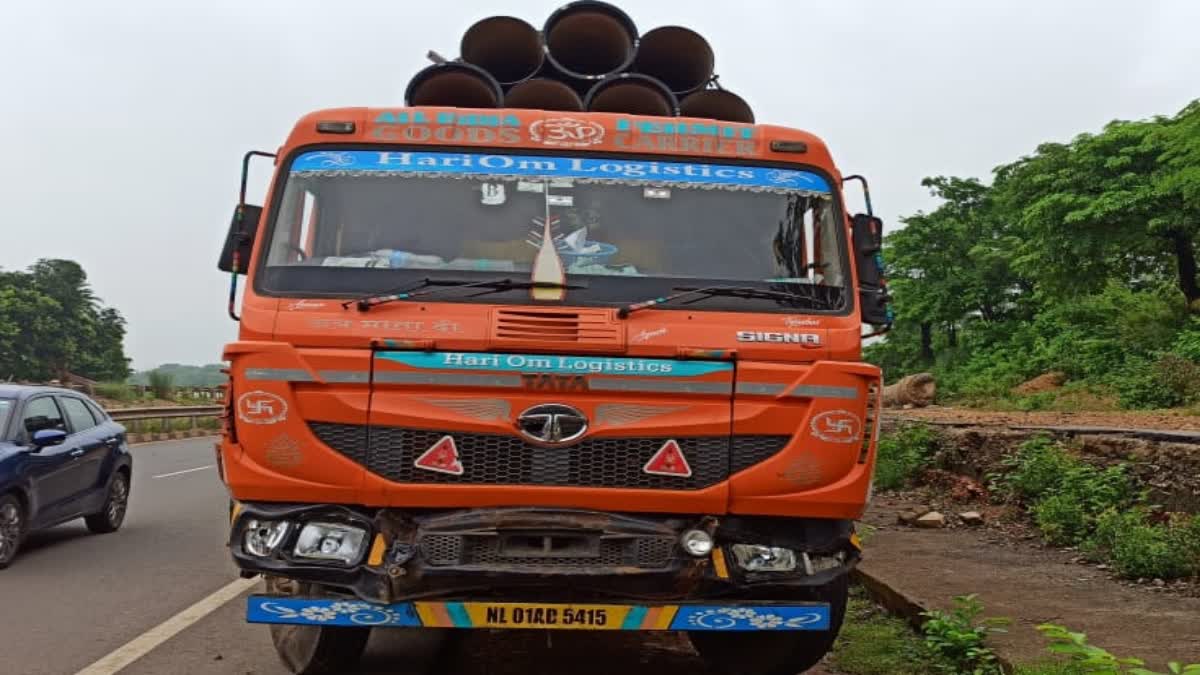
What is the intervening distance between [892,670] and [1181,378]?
18132mm

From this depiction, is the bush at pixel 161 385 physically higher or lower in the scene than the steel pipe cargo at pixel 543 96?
lower

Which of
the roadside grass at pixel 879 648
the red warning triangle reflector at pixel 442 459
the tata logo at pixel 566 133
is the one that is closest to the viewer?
Answer: the red warning triangle reflector at pixel 442 459

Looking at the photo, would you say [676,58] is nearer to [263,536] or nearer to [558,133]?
[558,133]

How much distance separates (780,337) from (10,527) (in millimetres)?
6945

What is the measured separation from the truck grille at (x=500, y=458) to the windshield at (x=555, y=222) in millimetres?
741

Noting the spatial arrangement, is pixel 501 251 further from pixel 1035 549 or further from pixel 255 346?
pixel 1035 549

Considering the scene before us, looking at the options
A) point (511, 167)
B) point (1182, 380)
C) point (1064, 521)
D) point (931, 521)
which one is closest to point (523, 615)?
point (511, 167)

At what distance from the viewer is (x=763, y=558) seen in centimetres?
493

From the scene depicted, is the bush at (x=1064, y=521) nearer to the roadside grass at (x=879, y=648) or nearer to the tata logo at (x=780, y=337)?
the roadside grass at (x=879, y=648)

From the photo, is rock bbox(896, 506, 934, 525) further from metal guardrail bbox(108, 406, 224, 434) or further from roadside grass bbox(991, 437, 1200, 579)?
metal guardrail bbox(108, 406, 224, 434)

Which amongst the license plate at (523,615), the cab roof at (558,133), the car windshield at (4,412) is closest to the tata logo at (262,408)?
the license plate at (523,615)

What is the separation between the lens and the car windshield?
9.50m

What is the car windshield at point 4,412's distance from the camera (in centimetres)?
950

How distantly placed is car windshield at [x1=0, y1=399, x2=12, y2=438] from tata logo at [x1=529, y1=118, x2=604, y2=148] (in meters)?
6.23
